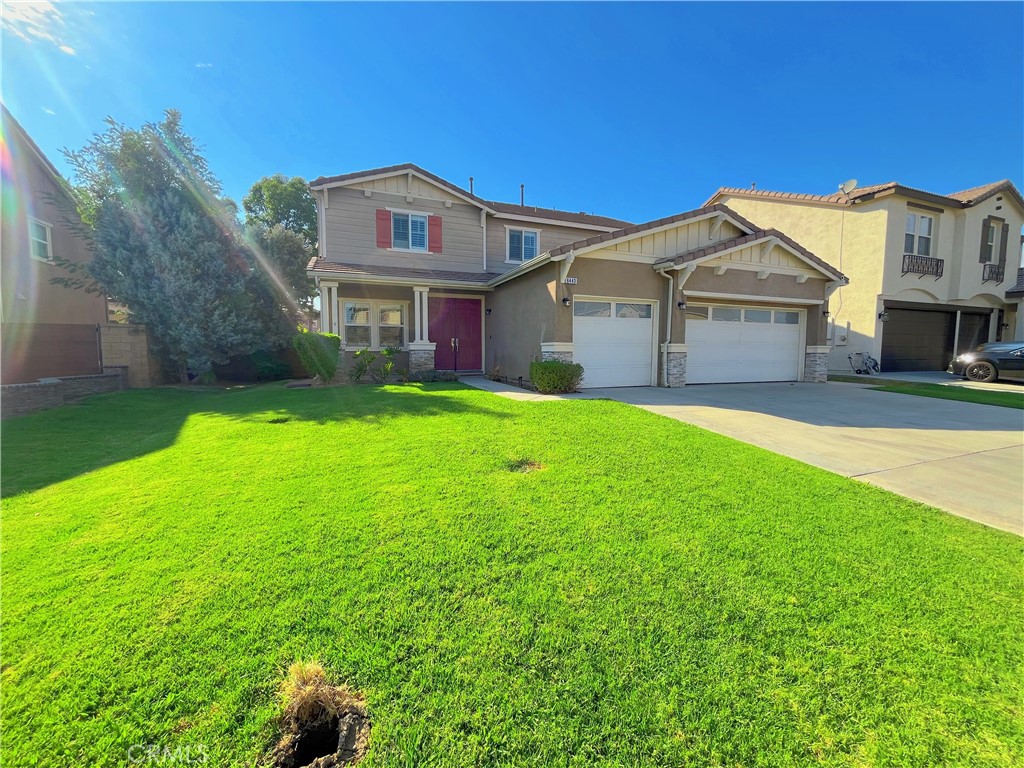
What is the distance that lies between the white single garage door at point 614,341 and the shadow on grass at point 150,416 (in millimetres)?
3182

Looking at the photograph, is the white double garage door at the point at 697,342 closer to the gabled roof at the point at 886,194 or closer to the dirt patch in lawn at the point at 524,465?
the dirt patch in lawn at the point at 524,465

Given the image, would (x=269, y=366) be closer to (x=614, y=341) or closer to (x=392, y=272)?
(x=392, y=272)

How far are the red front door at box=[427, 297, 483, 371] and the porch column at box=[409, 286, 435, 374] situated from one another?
1.44 metres

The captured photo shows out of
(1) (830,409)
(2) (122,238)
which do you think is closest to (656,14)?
(1) (830,409)

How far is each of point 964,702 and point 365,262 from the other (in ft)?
46.4

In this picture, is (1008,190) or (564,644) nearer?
(564,644)

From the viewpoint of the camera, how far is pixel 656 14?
973 cm

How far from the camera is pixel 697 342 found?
11.4 m

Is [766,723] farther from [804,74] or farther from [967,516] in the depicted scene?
[804,74]

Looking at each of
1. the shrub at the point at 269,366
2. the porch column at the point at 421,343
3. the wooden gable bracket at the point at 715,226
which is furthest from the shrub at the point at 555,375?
the shrub at the point at 269,366

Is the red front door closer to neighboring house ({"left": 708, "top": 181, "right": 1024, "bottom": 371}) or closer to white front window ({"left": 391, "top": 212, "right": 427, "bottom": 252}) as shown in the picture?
white front window ({"left": 391, "top": 212, "right": 427, "bottom": 252})

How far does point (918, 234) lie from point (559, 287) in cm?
1620

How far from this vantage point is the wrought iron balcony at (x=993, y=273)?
1677 cm

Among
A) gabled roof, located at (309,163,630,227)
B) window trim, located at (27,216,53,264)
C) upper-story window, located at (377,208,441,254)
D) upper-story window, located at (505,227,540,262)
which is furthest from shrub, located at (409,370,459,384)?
window trim, located at (27,216,53,264)
